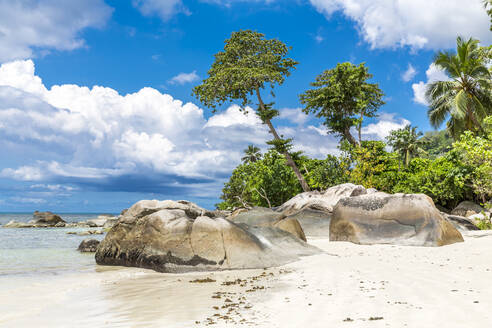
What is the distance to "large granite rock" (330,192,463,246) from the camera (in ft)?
34.9

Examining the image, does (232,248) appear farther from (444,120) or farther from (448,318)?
(444,120)

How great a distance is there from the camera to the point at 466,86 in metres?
28.1

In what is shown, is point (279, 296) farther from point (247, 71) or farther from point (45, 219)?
point (45, 219)

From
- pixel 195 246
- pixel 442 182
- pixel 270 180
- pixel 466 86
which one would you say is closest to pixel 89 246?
pixel 195 246

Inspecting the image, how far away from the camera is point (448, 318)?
150 inches

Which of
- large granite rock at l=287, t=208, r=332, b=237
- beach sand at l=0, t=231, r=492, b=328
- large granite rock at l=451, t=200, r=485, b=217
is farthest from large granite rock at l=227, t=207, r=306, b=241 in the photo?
large granite rock at l=451, t=200, r=485, b=217

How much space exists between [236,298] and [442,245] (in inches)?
304

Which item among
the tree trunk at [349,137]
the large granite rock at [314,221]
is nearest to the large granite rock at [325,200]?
the large granite rock at [314,221]

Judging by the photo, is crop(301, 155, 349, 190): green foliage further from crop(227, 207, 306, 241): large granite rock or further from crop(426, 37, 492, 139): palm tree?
crop(227, 207, 306, 241): large granite rock

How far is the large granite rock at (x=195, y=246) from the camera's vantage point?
805 centimetres

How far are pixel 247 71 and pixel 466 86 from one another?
57.4 feet

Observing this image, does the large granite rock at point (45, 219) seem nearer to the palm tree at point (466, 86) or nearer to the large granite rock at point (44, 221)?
the large granite rock at point (44, 221)

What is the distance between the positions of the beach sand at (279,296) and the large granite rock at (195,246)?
377 mm

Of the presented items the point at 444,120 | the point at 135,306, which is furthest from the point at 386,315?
the point at 444,120
